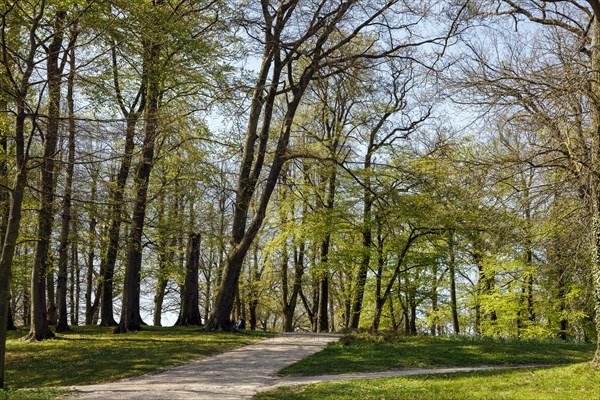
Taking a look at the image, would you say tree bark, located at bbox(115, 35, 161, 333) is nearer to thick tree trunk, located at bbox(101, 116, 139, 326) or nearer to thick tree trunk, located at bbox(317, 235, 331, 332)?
thick tree trunk, located at bbox(101, 116, 139, 326)

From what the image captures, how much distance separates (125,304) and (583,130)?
1691 cm

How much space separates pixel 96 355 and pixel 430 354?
9.45 metres

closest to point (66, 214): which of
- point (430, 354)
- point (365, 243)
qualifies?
point (430, 354)

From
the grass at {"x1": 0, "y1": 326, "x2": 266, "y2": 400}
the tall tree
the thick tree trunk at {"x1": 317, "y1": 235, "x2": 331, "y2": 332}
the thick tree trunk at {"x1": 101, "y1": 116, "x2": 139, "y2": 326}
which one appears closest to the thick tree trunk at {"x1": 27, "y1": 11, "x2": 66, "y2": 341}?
the grass at {"x1": 0, "y1": 326, "x2": 266, "y2": 400}

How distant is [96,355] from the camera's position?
1576 cm

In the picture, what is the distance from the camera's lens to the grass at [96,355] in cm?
1256

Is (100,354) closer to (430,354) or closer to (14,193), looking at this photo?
(14,193)

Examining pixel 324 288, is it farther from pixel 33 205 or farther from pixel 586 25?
pixel 586 25

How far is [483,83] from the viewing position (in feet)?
40.4

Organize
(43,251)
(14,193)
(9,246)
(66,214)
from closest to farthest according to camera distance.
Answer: (9,246) < (14,193) < (66,214) < (43,251)

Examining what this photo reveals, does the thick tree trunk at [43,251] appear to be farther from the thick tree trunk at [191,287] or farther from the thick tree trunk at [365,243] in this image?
the thick tree trunk at [365,243]

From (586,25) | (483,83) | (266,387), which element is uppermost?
(586,25)

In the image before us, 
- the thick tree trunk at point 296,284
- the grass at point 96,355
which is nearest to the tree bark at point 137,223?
the grass at point 96,355

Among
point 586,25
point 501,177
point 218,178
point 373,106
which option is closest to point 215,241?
point 218,178
